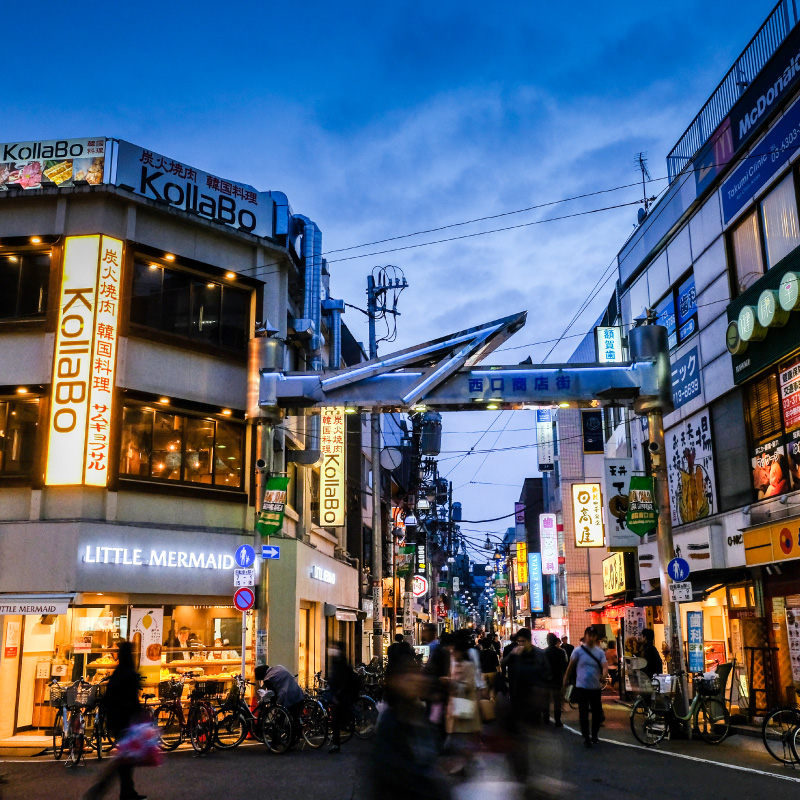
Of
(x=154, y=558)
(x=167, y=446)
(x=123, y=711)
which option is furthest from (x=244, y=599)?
(x=123, y=711)

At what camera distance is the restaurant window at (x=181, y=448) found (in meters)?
20.0

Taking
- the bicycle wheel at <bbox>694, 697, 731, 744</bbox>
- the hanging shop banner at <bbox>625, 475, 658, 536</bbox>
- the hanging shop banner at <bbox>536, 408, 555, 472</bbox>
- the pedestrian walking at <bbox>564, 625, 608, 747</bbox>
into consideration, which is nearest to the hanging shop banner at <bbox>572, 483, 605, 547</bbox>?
the hanging shop banner at <bbox>625, 475, 658, 536</bbox>

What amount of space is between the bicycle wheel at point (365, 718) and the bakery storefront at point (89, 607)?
2.77 m

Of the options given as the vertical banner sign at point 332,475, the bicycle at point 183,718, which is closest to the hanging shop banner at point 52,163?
the vertical banner sign at point 332,475

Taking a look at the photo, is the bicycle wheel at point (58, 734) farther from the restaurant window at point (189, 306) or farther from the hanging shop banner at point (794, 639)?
the hanging shop banner at point (794, 639)

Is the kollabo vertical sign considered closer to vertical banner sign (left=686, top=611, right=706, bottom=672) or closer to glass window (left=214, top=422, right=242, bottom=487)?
glass window (left=214, top=422, right=242, bottom=487)

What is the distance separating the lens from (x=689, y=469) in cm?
2352

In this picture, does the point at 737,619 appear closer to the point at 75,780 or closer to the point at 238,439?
the point at 238,439

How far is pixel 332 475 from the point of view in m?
26.7

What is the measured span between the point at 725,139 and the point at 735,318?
438 centimetres

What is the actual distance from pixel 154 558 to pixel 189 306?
624 cm

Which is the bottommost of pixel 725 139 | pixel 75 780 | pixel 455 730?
pixel 75 780

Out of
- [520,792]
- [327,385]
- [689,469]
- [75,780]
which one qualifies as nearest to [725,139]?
[689,469]

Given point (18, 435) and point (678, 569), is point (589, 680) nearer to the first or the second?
point (678, 569)
